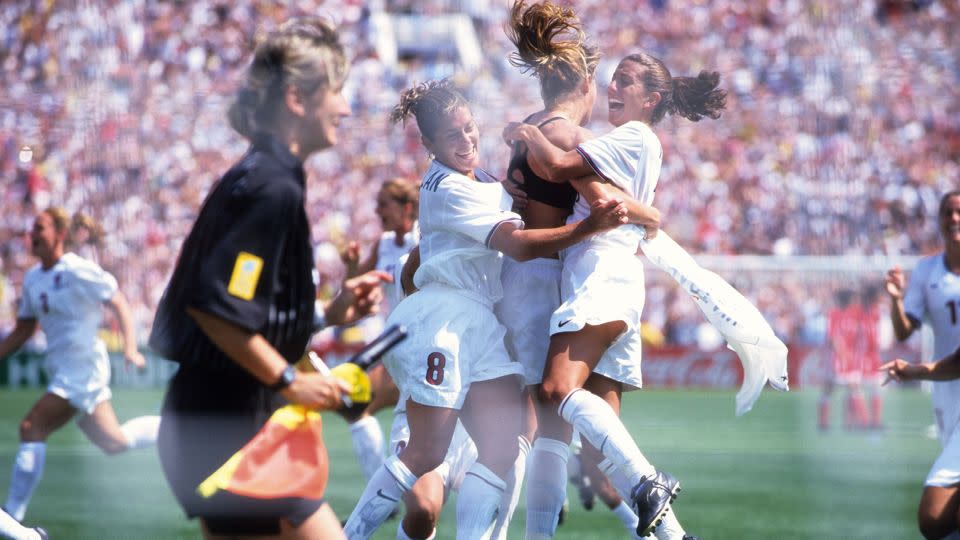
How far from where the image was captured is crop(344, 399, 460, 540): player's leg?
4.69 m

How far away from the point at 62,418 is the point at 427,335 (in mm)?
4596

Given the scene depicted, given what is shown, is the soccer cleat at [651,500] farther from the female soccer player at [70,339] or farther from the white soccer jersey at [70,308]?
the white soccer jersey at [70,308]

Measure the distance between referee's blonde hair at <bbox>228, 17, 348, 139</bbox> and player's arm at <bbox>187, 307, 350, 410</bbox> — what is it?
500 mm

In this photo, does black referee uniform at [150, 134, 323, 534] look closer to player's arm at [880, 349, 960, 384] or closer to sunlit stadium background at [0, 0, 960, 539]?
player's arm at [880, 349, 960, 384]

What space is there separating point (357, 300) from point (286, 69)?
3.20 ft

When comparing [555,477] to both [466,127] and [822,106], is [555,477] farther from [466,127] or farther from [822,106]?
[822,106]

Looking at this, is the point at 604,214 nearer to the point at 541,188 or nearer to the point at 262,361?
the point at 541,188

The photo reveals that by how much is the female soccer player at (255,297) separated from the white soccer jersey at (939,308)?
443 centimetres

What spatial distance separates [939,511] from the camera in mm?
5258

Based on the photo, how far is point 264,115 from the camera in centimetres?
316

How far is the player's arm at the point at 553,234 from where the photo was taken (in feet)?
14.8

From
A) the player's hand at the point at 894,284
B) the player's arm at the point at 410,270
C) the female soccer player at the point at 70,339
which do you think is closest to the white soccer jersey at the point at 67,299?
the female soccer player at the point at 70,339

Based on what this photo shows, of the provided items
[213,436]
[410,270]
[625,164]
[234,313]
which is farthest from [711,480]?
[234,313]

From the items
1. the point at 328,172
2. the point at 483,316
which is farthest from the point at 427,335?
the point at 328,172
